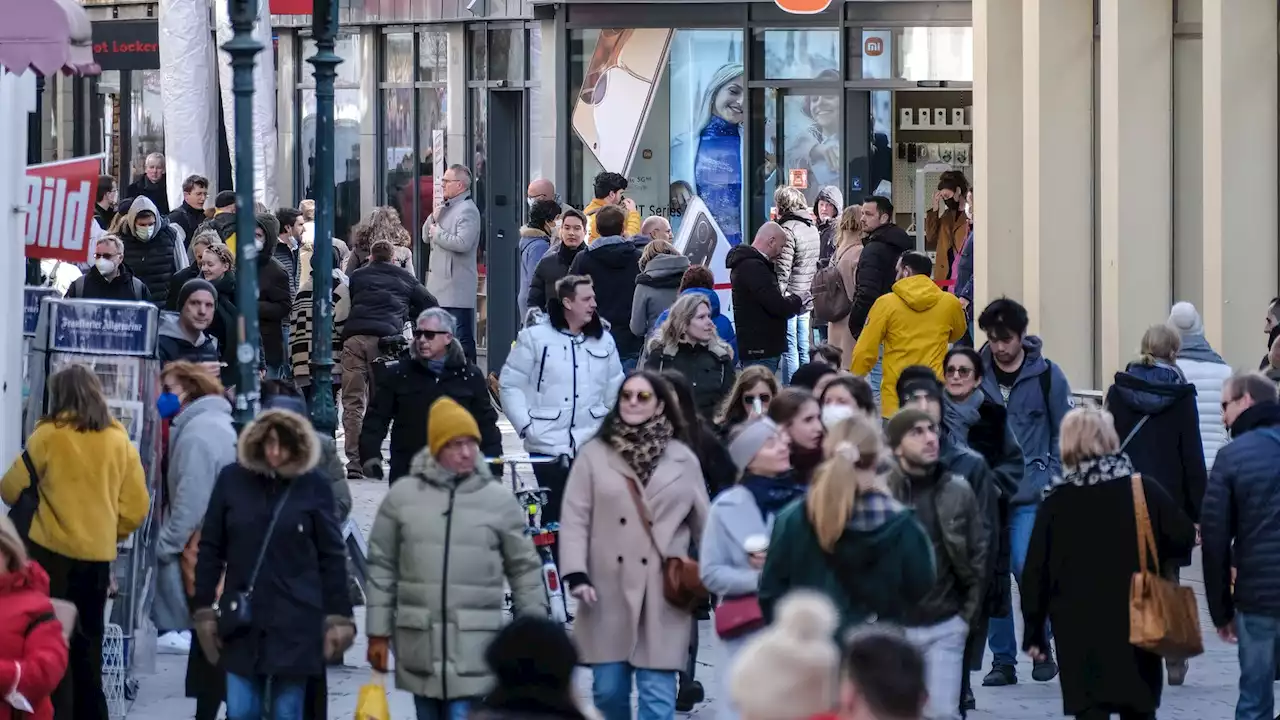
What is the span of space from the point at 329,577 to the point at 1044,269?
33.2 ft

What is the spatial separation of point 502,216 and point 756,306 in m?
10.9

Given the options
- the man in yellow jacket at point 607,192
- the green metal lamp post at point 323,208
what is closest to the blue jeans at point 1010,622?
the green metal lamp post at point 323,208

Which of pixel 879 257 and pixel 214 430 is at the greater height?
pixel 879 257

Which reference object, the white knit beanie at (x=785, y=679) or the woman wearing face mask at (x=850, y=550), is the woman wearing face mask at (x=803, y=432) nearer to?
the woman wearing face mask at (x=850, y=550)

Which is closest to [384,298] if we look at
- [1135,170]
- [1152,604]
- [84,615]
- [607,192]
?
[607,192]

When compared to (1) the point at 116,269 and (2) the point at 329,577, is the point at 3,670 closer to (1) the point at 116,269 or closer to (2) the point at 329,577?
(2) the point at 329,577

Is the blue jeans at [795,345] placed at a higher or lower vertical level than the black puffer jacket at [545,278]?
lower

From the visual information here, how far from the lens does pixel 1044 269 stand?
1792 centimetres

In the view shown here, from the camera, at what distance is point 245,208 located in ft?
31.9

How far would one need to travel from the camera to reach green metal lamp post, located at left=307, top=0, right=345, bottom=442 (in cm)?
1191

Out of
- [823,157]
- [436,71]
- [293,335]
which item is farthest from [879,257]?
[436,71]

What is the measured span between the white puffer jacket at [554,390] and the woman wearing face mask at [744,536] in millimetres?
3757

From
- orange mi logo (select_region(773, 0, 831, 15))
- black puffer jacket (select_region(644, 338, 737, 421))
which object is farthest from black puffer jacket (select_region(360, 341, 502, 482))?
orange mi logo (select_region(773, 0, 831, 15))

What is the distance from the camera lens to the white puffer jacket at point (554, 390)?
40.9 feet
